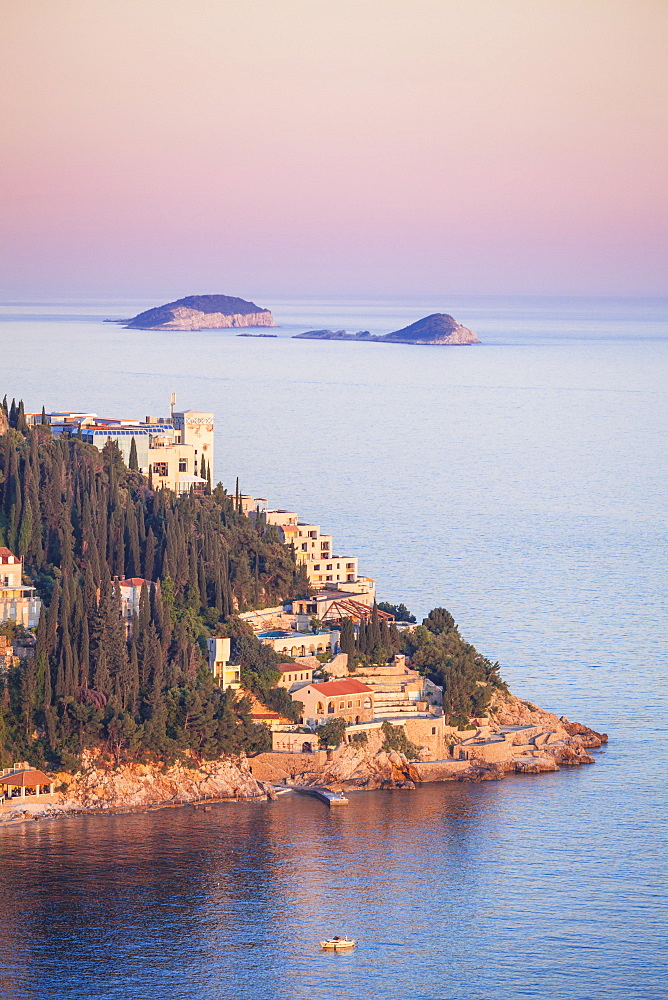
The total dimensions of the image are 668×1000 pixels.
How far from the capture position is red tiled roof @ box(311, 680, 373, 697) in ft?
152

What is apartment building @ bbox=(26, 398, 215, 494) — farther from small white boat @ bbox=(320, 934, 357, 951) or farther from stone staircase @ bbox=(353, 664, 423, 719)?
small white boat @ bbox=(320, 934, 357, 951)

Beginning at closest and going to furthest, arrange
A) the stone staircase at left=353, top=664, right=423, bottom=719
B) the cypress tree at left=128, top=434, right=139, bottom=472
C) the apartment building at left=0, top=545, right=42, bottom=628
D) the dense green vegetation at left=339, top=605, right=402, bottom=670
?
the apartment building at left=0, top=545, right=42, bottom=628, the stone staircase at left=353, top=664, right=423, bottom=719, the dense green vegetation at left=339, top=605, right=402, bottom=670, the cypress tree at left=128, top=434, right=139, bottom=472

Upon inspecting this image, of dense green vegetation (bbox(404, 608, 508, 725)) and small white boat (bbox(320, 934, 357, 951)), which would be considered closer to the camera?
small white boat (bbox(320, 934, 357, 951))

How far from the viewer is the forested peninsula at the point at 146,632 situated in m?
43.6

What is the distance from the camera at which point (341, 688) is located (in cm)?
4662

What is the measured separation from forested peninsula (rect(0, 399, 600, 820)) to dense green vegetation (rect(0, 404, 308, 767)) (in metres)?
0.04

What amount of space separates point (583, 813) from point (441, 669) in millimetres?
6953

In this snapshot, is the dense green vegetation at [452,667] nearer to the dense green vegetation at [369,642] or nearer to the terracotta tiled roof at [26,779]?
the dense green vegetation at [369,642]

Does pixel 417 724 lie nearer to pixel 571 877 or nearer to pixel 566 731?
pixel 566 731

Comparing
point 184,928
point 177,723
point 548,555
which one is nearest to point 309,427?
point 548,555

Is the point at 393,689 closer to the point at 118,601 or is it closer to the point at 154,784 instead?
the point at 118,601

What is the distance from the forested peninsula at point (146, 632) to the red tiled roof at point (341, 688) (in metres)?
0.82

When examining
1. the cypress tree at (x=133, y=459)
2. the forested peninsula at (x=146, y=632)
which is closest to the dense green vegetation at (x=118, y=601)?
the forested peninsula at (x=146, y=632)

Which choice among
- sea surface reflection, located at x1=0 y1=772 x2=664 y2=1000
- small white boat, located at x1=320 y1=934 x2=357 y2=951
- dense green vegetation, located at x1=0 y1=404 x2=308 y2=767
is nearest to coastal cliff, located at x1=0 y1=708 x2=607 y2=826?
dense green vegetation, located at x1=0 y1=404 x2=308 y2=767
